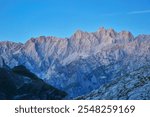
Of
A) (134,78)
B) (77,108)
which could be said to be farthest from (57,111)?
(134,78)

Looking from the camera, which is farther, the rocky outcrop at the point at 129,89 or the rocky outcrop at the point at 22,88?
the rocky outcrop at the point at 22,88

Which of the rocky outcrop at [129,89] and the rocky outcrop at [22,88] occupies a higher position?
the rocky outcrop at [22,88]

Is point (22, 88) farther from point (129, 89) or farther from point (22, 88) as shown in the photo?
point (129, 89)

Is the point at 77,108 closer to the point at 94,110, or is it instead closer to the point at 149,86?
the point at 94,110

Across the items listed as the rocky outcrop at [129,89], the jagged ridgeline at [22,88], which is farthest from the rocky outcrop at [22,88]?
the rocky outcrop at [129,89]

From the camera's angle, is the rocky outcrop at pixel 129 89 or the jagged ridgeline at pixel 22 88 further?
the jagged ridgeline at pixel 22 88

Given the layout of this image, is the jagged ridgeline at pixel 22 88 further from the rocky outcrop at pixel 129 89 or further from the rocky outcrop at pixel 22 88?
the rocky outcrop at pixel 129 89

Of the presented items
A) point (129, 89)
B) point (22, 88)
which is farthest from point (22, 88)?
point (129, 89)

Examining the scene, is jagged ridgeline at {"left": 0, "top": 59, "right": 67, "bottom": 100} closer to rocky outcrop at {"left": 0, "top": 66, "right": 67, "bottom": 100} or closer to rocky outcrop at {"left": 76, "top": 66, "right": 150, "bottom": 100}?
rocky outcrop at {"left": 0, "top": 66, "right": 67, "bottom": 100}
